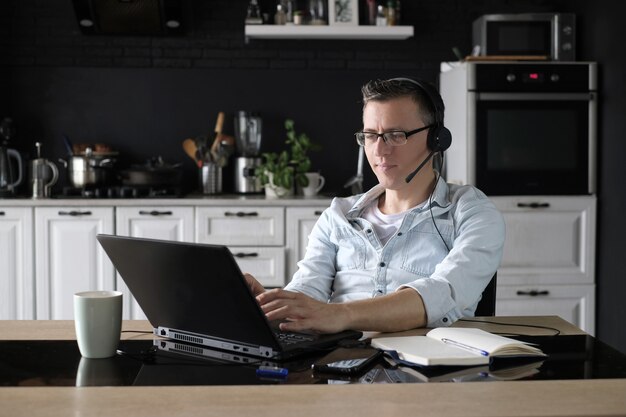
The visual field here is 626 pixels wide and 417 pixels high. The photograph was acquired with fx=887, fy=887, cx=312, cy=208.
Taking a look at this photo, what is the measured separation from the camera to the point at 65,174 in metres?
5.24

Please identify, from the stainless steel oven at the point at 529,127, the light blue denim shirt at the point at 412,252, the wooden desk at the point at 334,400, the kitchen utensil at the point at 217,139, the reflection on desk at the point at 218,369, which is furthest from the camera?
the kitchen utensil at the point at 217,139

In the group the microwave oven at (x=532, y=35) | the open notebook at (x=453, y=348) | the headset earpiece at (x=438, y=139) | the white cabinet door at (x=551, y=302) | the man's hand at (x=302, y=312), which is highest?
the microwave oven at (x=532, y=35)

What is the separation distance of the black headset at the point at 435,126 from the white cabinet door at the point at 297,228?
228cm

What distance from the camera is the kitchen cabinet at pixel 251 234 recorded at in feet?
15.1

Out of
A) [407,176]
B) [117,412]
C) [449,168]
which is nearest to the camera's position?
[117,412]

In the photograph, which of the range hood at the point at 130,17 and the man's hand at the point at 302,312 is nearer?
Result: the man's hand at the point at 302,312

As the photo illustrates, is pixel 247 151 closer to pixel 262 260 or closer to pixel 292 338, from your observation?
pixel 262 260

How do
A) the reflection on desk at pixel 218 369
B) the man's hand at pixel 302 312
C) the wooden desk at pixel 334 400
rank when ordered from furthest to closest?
the man's hand at pixel 302 312
the reflection on desk at pixel 218 369
the wooden desk at pixel 334 400

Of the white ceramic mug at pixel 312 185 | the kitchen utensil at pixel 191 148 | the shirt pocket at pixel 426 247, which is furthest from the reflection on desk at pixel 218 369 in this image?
the kitchen utensil at pixel 191 148

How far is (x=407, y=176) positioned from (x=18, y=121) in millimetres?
3474

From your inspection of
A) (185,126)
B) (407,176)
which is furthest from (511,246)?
(407,176)

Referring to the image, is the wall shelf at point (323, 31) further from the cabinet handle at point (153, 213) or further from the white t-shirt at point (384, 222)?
the white t-shirt at point (384, 222)

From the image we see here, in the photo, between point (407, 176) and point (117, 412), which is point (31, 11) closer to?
point (407, 176)

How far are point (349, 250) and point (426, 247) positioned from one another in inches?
8.4
